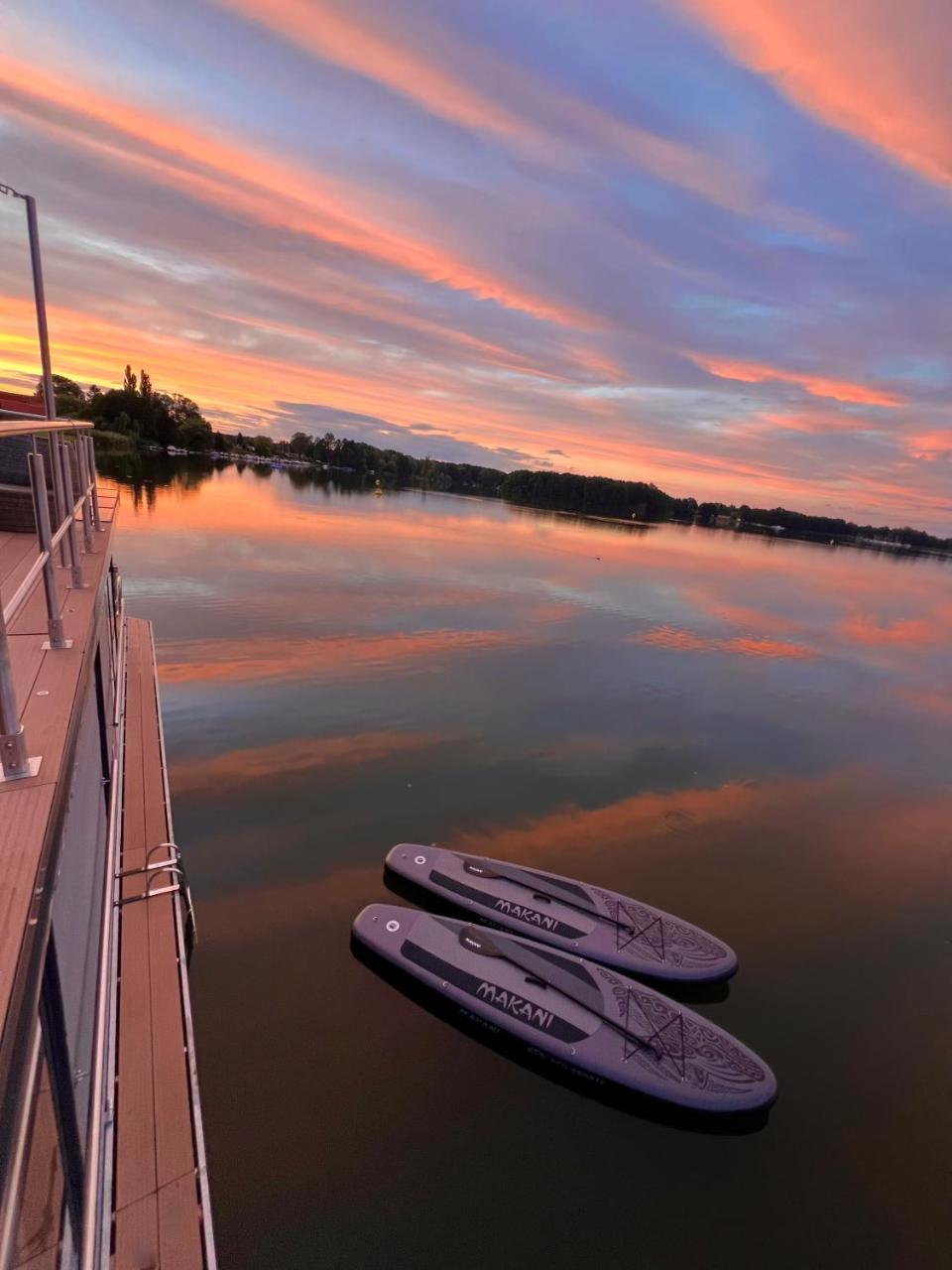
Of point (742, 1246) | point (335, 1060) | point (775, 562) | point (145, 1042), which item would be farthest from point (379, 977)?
point (775, 562)

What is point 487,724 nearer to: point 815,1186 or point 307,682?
point 307,682

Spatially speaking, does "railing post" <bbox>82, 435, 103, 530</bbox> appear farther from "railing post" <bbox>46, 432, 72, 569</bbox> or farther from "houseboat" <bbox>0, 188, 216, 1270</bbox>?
"railing post" <bbox>46, 432, 72, 569</bbox>

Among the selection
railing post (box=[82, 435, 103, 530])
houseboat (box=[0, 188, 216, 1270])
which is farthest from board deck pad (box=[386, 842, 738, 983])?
railing post (box=[82, 435, 103, 530])

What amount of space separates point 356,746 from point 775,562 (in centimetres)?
9707

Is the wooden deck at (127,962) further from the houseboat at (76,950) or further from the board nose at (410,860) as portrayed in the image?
the board nose at (410,860)

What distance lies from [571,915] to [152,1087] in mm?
7357

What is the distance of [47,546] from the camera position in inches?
160

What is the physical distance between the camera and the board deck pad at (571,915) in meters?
10.2

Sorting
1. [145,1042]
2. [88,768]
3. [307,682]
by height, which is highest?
[88,768]

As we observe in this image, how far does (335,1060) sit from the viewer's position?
822 cm

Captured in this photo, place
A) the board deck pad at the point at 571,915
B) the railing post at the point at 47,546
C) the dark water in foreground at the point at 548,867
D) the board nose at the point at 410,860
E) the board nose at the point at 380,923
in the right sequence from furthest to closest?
the board nose at the point at 410,860, the board deck pad at the point at 571,915, the board nose at the point at 380,923, the dark water in foreground at the point at 548,867, the railing post at the point at 47,546

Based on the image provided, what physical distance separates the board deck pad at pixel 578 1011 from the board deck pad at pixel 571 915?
27.5 inches

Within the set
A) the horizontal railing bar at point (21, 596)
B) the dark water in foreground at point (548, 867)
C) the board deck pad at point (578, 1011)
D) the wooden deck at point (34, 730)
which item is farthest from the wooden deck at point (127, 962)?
the board deck pad at point (578, 1011)

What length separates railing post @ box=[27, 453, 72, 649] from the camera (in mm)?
4125
